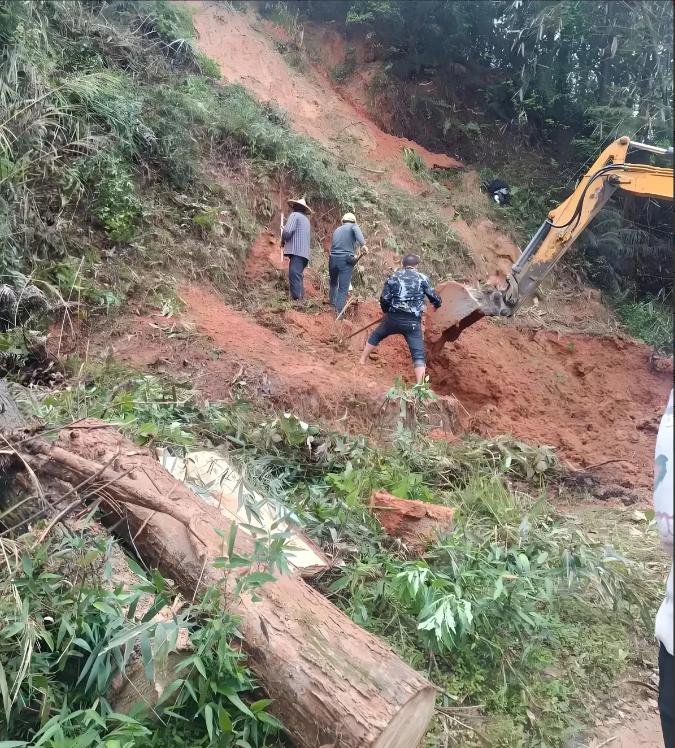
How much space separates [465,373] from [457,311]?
0.94 meters

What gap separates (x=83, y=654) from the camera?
2.35m

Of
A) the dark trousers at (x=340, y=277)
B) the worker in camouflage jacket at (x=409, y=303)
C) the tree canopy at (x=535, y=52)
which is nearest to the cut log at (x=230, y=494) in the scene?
the worker in camouflage jacket at (x=409, y=303)

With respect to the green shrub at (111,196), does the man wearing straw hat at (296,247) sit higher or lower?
lower

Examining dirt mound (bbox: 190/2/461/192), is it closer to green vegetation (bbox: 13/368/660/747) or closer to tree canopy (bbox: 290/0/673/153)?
tree canopy (bbox: 290/0/673/153)

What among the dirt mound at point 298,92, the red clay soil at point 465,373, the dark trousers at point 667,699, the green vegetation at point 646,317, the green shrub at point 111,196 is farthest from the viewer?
the dirt mound at point 298,92

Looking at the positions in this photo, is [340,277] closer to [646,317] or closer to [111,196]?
[111,196]

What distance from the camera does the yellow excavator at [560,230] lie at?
6.23 m

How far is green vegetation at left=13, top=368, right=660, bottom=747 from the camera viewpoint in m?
2.88

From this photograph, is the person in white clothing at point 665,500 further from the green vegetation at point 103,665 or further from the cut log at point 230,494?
the cut log at point 230,494

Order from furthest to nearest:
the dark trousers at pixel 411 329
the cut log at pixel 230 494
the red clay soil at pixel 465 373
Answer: the dark trousers at pixel 411 329 → the red clay soil at pixel 465 373 → the cut log at pixel 230 494

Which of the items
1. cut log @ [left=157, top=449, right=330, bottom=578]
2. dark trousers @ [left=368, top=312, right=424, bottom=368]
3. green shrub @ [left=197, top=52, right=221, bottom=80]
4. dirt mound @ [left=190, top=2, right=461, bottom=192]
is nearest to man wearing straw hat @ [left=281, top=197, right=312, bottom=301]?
dark trousers @ [left=368, top=312, right=424, bottom=368]

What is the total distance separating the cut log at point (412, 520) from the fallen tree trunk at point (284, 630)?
104 cm

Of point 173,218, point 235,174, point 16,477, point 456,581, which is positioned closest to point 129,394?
point 16,477

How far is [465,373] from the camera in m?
8.05
